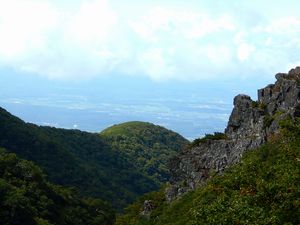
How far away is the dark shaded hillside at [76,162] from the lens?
4419 inches

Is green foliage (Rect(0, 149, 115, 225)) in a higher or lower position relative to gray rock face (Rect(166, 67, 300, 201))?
lower

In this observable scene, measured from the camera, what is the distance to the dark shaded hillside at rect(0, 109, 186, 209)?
368ft

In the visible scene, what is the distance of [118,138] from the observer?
18288cm

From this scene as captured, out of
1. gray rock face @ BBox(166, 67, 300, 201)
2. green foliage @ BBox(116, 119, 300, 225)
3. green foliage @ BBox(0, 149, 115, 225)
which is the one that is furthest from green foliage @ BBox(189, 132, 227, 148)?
green foliage @ BBox(0, 149, 115, 225)

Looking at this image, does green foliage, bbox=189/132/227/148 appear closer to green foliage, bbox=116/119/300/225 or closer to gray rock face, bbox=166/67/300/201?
gray rock face, bbox=166/67/300/201

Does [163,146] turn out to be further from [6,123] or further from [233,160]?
[233,160]

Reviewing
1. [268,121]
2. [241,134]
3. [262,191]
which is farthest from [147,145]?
[262,191]

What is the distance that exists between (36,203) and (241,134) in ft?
144

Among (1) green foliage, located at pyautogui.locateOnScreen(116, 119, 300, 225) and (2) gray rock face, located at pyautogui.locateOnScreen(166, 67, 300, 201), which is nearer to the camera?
(1) green foliage, located at pyautogui.locateOnScreen(116, 119, 300, 225)

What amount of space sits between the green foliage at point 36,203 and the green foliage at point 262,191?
36.3 metres

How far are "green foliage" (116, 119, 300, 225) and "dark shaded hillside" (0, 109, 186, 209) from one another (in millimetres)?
79288

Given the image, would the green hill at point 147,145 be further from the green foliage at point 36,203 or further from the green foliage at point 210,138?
the green foliage at point 210,138

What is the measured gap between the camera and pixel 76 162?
12306cm

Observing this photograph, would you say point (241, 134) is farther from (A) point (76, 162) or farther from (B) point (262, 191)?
(A) point (76, 162)
